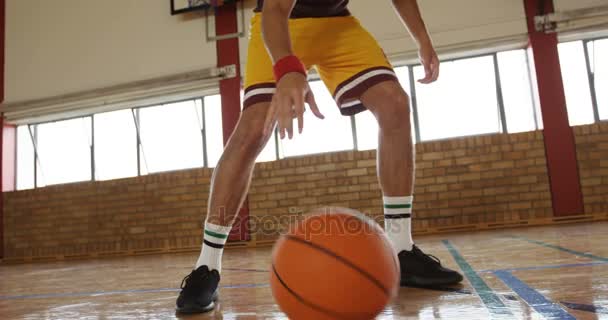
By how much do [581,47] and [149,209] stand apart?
23.3 ft

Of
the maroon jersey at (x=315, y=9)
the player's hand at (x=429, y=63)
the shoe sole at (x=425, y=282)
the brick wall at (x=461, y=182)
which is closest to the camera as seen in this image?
the shoe sole at (x=425, y=282)

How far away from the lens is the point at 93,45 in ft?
27.2

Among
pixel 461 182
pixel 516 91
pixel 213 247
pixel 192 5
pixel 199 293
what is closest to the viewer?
pixel 199 293

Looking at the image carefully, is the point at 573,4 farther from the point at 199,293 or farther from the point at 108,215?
the point at 108,215

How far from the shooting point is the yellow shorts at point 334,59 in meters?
1.76

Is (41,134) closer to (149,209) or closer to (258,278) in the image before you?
(149,209)

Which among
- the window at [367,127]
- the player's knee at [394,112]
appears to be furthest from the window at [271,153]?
the player's knee at [394,112]

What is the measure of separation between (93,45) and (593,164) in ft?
27.2

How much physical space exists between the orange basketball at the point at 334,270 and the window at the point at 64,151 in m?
8.30

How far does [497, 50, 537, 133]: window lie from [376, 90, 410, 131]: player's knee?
5783 millimetres

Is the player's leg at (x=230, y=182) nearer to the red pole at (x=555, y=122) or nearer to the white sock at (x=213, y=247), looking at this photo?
the white sock at (x=213, y=247)

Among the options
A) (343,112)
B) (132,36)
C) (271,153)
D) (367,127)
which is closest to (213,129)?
(271,153)

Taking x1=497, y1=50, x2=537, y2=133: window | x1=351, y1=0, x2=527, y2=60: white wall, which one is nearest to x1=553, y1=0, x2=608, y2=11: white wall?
x1=351, y1=0, x2=527, y2=60: white wall

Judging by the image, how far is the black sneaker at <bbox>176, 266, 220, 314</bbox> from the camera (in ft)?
4.84
